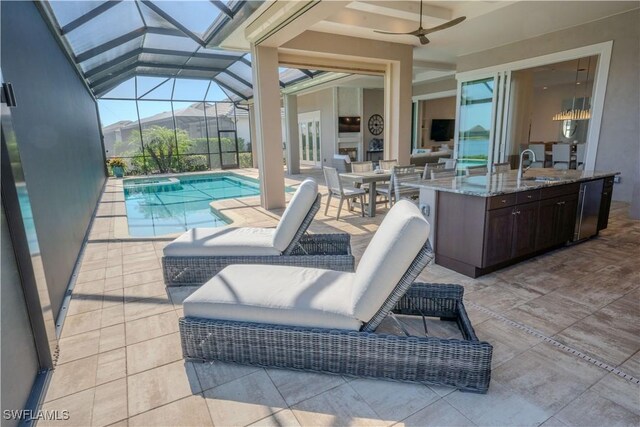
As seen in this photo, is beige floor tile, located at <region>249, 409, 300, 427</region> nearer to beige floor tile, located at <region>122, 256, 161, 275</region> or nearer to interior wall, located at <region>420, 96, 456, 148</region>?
beige floor tile, located at <region>122, 256, 161, 275</region>

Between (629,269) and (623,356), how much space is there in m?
1.70

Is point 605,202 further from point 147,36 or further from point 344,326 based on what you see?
point 147,36

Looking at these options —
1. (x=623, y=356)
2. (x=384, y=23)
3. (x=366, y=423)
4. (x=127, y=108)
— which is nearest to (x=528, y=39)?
(x=384, y=23)

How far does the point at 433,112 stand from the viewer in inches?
547

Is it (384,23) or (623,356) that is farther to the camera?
(384,23)

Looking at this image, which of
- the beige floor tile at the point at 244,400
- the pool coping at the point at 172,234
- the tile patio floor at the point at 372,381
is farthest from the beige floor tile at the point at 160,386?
the pool coping at the point at 172,234

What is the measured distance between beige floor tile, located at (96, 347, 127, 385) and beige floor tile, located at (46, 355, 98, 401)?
1.0 inches

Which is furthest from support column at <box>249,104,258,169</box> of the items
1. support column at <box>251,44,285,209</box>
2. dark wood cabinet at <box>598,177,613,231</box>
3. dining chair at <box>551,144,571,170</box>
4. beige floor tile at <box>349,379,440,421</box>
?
beige floor tile at <box>349,379,440,421</box>

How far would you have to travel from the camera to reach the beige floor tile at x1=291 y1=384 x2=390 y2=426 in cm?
150

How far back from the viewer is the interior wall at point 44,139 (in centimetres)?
237

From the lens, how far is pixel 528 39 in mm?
6902

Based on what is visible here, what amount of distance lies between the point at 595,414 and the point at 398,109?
6268mm

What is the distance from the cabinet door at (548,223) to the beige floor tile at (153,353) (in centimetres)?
330

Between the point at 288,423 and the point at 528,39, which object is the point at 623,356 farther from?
the point at 528,39
